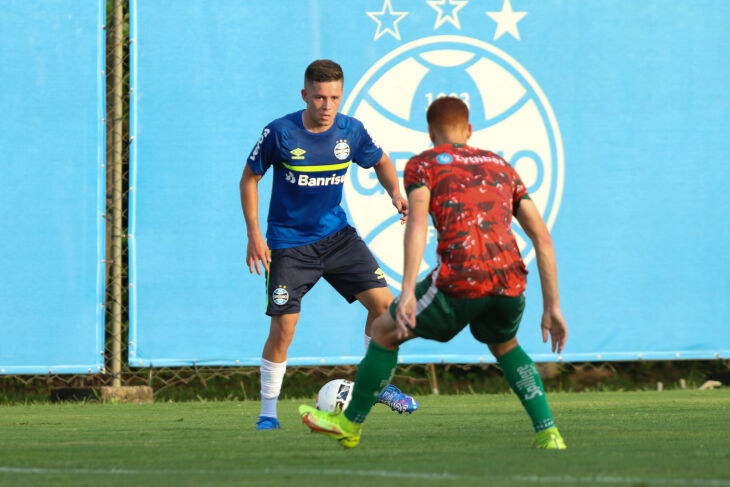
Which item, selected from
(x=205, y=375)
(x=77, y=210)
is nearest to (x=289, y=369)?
(x=205, y=375)

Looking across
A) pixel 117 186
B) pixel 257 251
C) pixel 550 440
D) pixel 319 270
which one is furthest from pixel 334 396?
pixel 117 186

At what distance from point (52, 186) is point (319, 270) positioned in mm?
2729

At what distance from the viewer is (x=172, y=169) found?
769 cm

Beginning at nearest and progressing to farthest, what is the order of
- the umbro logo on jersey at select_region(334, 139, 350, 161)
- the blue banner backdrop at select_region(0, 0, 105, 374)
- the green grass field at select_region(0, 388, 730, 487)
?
1. the green grass field at select_region(0, 388, 730, 487)
2. the umbro logo on jersey at select_region(334, 139, 350, 161)
3. the blue banner backdrop at select_region(0, 0, 105, 374)

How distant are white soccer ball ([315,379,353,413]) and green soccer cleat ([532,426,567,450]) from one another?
165 cm

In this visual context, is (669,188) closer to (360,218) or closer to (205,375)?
(360,218)

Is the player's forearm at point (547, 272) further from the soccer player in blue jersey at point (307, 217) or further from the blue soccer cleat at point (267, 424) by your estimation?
the blue soccer cleat at point (267, 424)

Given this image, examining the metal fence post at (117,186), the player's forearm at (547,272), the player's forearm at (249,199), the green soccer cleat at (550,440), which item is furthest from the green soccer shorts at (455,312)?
the metal fence post at (117,186)

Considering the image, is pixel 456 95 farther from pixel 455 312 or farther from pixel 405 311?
pixel 405 311

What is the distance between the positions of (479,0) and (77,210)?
10.7 ft

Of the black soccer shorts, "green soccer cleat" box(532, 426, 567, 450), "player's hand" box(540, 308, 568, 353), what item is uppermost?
"player's hand" box(540, 308, 568, 353)

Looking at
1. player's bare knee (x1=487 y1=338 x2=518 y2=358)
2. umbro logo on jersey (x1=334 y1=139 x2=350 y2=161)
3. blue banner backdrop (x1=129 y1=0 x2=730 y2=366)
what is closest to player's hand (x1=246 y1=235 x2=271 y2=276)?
umbro logo on jersey (x1=334 y1=139 x2=350 y2=161)

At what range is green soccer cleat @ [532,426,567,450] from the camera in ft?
13.3

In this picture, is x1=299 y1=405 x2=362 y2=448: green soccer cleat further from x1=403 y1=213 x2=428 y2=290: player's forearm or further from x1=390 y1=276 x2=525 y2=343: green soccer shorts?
x1=403 y1=213 x2=428 y2=290: player's forearm
